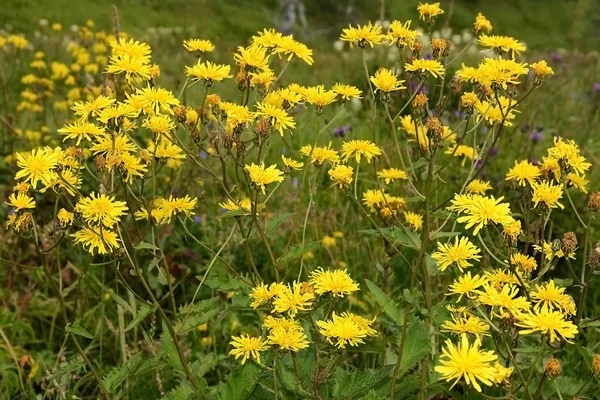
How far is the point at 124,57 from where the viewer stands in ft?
5.08

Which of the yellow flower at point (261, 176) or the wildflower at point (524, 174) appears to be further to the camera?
the wildflower at point (524, 174)

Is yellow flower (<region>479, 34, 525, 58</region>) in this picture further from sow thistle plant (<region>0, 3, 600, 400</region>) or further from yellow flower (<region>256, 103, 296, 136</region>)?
yellow flower (<region>256, 103, 296, 136</region>)

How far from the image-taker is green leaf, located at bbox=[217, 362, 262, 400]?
1.41 m

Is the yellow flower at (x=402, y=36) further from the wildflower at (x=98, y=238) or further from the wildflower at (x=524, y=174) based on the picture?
the wildflower at (x=98, y=238)

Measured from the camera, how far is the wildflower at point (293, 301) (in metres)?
1.26

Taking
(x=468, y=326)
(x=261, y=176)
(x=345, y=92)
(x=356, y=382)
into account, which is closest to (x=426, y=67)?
(x=345, y=92)

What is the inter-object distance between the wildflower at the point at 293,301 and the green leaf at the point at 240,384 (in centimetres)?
18

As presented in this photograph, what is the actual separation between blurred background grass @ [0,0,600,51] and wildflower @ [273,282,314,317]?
6.20 m

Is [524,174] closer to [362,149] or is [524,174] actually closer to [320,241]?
[362,149]

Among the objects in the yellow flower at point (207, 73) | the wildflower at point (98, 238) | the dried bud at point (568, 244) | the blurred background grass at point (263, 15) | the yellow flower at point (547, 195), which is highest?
the yellow flower at point (207, 73)

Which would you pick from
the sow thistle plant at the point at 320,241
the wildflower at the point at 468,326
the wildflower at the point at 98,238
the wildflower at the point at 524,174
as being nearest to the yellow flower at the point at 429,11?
the sow thistle plant at the point at 320,241

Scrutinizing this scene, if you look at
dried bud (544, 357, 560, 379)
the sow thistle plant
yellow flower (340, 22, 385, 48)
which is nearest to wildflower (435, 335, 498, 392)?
the sow thistle plant

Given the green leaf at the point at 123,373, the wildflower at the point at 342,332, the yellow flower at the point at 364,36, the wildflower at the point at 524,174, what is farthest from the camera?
the yellow flower at the point at 364,36

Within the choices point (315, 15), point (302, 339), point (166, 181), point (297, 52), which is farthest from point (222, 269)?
point (315, 15)
